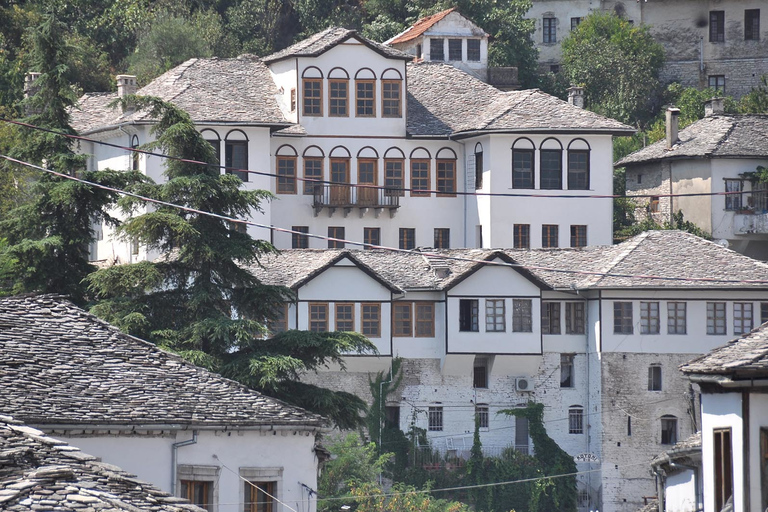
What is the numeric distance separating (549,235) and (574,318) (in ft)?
17.5

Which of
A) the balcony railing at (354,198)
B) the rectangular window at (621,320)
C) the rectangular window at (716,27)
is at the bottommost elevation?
the rectangular window at (621,320)

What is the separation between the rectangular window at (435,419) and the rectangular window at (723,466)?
118 feet

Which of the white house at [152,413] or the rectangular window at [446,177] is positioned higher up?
the rectangular window at [446,177]

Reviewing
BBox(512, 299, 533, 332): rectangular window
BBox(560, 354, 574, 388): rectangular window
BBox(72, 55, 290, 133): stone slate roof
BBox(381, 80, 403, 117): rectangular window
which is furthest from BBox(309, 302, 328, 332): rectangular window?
BBox(381, 80, 403, 117): rectangular window

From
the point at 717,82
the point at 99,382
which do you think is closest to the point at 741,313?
the point at 99,382

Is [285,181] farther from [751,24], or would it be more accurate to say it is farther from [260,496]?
[751,24]

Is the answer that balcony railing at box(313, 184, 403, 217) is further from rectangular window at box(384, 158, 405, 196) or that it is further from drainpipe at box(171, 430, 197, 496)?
drainpipe at box(171, 430, 197, 496)

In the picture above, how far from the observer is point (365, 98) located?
218ft

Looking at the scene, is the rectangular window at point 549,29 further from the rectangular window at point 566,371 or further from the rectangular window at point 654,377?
the rectangular window at point 654,377

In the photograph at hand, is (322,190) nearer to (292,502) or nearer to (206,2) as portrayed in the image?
(206,2)

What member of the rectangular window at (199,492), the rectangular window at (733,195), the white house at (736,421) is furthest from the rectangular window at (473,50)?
the white house at (736,421)

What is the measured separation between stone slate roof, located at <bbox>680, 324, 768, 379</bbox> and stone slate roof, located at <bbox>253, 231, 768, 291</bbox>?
34.1m

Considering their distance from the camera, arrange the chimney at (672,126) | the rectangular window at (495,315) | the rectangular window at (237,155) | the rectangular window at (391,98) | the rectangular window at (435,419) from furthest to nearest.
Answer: the chimney at (672,126) → the rectangular window at (391,98) → the rectangular window at (237,155) → the rectangular window at (495,315) → the rectangular window at (435,419)

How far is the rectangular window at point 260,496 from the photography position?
2941cm
